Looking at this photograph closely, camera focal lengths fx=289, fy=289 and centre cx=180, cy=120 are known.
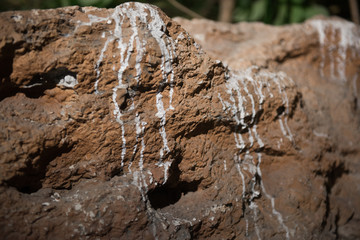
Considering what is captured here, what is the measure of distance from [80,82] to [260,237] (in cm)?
138

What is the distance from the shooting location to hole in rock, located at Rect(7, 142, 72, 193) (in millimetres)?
1354

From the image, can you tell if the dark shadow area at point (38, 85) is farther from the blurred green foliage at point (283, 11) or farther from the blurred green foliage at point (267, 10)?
the blurred green foliage at point (283, 11)

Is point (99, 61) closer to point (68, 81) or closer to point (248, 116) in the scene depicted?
point (68, 81)

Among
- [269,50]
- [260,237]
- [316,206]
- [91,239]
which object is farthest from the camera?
[269,50]

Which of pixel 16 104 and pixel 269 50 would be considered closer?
pixel 16 104

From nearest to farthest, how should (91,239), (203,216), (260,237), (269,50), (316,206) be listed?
(91,239) < (203,216) < (260,237) < (316,206) < (269,50)

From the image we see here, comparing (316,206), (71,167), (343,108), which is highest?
(343,108)

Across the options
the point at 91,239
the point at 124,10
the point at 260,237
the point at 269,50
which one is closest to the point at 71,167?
the point at 91,239

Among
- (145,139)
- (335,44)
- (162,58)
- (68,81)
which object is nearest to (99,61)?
(68,81)

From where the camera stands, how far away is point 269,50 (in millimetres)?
2371

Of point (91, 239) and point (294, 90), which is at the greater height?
point (294, 90)

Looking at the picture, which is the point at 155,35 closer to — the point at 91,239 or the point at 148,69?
the point at 148,69

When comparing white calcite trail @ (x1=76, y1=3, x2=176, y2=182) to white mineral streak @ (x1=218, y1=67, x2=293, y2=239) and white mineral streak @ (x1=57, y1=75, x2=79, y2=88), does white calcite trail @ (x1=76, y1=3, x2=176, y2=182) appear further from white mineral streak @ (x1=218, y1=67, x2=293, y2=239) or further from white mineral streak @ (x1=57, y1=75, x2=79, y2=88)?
white mineral streak @ (x1=218, y1=67, x2=293, y2=239)

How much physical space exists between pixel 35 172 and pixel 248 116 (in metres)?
1.24
